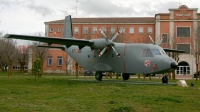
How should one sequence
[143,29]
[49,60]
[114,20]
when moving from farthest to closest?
[143,29]
[49,60]
[114,20]

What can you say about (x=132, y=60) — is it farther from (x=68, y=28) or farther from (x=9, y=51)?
(x=9, y=51)

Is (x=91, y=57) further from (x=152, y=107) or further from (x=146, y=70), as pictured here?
(x=152, y=107)

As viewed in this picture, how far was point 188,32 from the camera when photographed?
233 feet

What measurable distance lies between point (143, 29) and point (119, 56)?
179ft

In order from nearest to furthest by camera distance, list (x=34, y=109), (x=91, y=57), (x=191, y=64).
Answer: (x=34, y=109), (x=91, y=57), (x=191, y=64)

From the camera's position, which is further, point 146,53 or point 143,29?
point 143,29

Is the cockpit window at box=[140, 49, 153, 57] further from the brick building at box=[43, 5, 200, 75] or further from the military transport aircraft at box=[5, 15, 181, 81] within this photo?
the brick building at box=[43, 5, 200, 75]

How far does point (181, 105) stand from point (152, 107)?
1.33 metres

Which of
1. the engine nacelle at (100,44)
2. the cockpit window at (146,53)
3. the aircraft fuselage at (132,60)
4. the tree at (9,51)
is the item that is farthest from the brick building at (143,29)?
the cockpit window at (146,53)

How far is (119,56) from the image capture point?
25.9m

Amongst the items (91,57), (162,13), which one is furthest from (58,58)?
(91,57)

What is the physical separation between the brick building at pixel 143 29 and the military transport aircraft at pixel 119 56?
36.3 meters

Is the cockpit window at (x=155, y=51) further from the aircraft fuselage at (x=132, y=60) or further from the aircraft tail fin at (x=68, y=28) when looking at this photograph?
the aircraft tail fin at (x=68, y=28)

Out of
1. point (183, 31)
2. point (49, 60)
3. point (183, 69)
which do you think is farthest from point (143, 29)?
point (49, 60)
